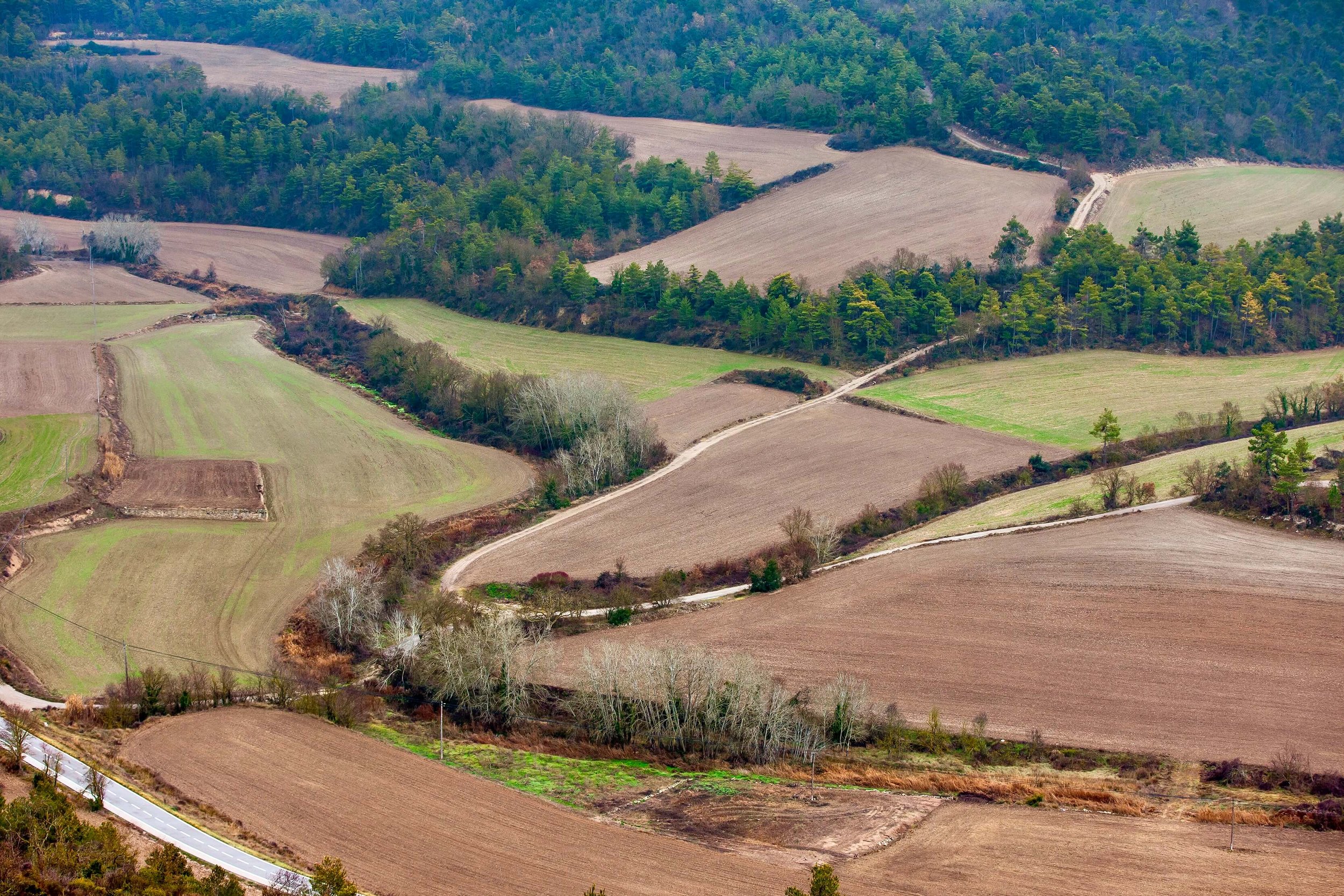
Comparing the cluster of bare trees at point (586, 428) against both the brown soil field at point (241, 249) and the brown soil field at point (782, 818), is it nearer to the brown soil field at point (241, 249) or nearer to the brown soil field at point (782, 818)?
the brown soil field at point (782, 818)

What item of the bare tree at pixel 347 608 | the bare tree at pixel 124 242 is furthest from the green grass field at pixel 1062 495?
the bare tree at pixel 124 242

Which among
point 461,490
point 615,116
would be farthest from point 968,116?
point 461,490

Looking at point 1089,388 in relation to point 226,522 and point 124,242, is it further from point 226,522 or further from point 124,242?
point 124,242

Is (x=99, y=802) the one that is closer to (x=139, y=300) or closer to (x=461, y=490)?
(x=461, y=490)

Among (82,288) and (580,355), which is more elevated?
(82,288)

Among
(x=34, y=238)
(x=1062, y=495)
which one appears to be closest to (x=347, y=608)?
(x=1062, y=495)

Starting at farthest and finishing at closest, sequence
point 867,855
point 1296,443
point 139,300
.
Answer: point 139,300 < point 1296,443 < point 867,855

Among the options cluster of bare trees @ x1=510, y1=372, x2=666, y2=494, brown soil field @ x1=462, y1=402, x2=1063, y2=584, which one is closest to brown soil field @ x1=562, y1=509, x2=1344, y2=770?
brown soil field @ x1=462, y1=402, x2=1063, y2=584
